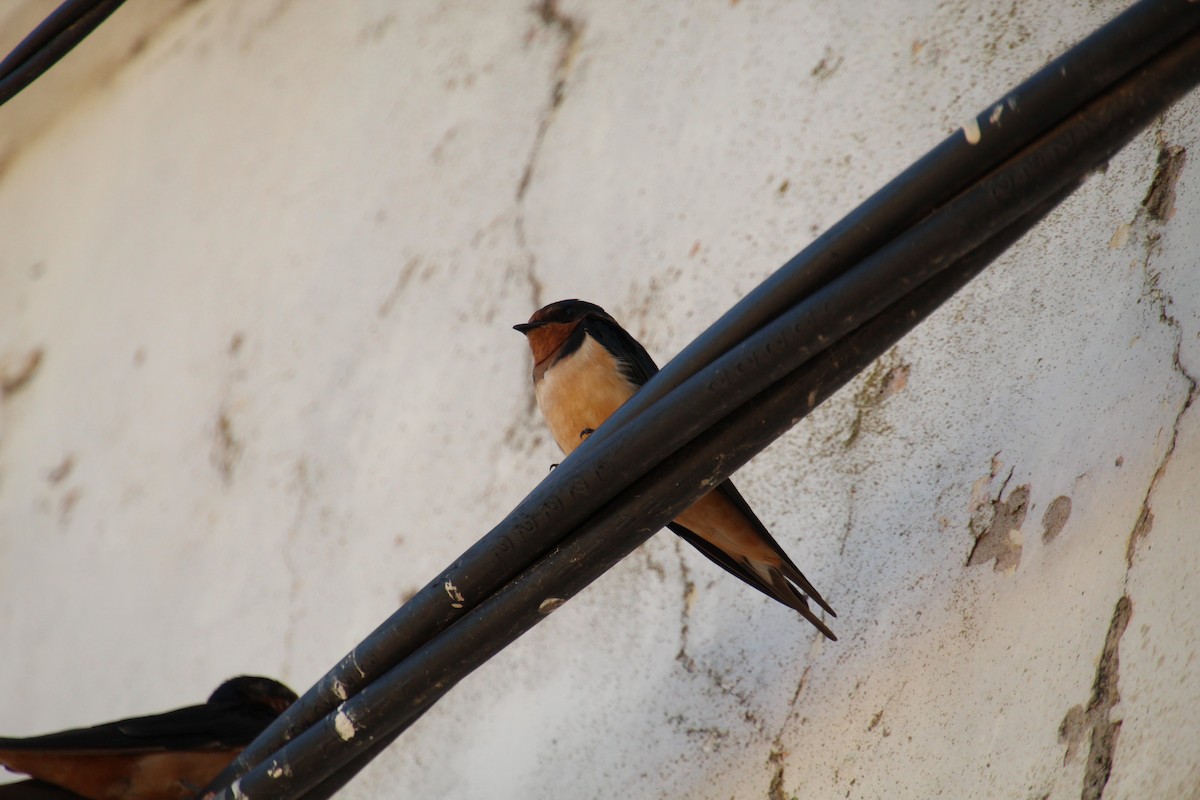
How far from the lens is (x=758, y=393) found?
3.48ft

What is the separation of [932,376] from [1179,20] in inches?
44.5

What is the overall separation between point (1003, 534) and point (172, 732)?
1.49 m

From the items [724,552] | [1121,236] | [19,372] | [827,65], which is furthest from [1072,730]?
[19,372]

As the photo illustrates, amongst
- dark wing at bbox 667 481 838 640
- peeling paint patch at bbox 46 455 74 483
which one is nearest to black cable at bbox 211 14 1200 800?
dark wing at bbox 667 481 838 640

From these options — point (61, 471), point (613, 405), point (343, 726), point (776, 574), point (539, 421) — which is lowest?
point (776, 574)

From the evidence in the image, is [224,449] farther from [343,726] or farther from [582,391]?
[343,726]

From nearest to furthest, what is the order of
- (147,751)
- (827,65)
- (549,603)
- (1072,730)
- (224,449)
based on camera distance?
1. (549,603)
2. (1072,730)
3. (147,751)
4. (827,65)
5. (224,449)

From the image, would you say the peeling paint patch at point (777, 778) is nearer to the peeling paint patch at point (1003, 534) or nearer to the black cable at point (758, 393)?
the peeling paint patch at point (1003, 534)

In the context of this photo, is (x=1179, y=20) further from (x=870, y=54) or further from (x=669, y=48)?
(x=669, y=48)

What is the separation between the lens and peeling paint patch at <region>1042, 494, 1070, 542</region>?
5.99 ft

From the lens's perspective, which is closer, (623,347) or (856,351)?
(856,351)

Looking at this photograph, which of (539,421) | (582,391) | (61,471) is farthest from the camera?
(61,471)

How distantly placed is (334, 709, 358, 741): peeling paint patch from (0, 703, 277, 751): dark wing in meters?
0.78

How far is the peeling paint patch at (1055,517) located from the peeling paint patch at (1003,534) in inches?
1.4
